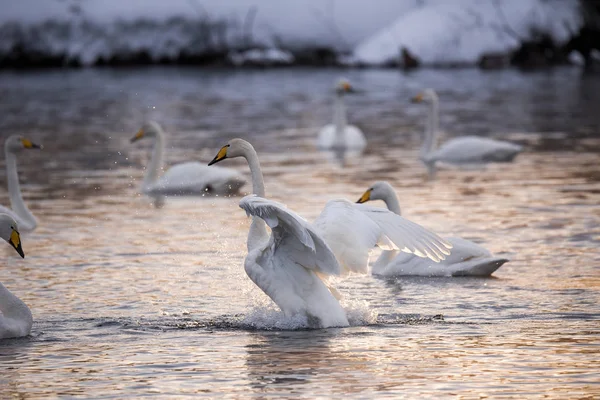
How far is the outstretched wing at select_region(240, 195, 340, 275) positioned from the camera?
788 cm

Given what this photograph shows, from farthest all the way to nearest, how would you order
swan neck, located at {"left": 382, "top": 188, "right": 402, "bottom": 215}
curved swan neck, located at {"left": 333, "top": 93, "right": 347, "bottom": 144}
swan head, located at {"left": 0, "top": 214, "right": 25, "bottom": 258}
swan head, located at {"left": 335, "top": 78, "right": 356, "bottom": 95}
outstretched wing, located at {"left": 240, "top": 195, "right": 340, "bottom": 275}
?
swan head, located at {"left": 335, "top": 78, "right": 356, "bottom": 95} → curved swan neck, located at {"left": 333, "top": 93, "right": 347, "bottom": 144} → swan neck, located at {"left": 382, "top": 188, "right": 402, "bottom": 215} → swan head, located at {"left": 0, "top": 214, "right": 25, "bottom": 258} → outstretched wing, located at {"left": 240, "top": 195, "right": 340, "bottom": 275}

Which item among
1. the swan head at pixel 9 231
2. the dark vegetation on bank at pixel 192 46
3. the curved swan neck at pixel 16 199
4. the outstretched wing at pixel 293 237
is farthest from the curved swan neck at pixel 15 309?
the dark vegetation on bank at pixel 192 46

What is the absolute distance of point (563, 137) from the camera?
864 inches

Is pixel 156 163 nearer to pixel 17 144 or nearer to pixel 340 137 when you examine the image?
pixel 17 144

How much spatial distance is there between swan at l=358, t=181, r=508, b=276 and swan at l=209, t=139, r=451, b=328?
1.18 m

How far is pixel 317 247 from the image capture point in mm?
8266

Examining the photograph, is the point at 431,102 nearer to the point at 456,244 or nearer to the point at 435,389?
the point at 456,244

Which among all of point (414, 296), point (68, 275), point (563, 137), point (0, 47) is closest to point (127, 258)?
point (68, 275)

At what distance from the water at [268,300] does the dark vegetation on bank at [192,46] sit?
25786 millimetres

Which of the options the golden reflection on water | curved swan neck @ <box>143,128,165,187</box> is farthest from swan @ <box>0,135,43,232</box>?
curved swan neck @ <box>143,128,165,187</box>

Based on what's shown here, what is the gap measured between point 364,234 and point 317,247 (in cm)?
72

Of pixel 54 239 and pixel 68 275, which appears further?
pixel 54 239

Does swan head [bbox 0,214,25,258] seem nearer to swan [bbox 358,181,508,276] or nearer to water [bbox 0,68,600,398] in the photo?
water [bbox 0,68,600,398]

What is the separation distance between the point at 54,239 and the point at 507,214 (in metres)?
4.72
